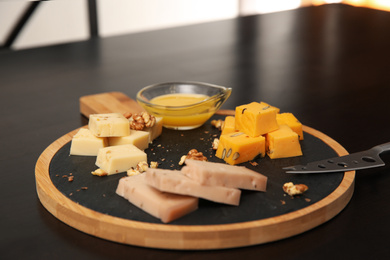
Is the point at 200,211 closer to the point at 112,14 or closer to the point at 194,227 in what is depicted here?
the point at 194,227

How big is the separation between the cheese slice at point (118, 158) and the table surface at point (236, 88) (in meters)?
0.22

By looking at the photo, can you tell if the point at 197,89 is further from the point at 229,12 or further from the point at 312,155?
the point at 229,12

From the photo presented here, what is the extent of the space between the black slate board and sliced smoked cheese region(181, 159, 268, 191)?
0.03m

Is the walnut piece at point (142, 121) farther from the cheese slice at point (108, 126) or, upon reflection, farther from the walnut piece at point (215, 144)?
the walnut piece at point (215, 144)

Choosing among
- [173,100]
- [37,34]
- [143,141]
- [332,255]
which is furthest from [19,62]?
[37,34]

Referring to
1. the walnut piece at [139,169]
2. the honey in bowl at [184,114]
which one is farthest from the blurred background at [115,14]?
the walnut piece at [139,169]

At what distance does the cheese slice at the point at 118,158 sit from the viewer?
5.04ft

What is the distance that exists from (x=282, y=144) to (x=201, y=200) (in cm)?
39

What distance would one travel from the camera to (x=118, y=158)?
1.54 metres

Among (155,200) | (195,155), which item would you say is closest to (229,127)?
(195,155)

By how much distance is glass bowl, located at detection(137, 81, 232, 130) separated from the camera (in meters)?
1.85

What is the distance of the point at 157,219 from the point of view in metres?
1.28

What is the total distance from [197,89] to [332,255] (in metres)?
1.03

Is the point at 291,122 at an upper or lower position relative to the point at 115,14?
lower
